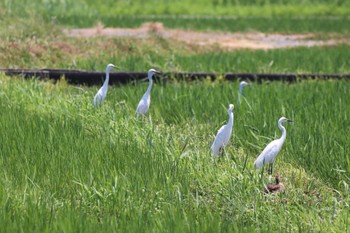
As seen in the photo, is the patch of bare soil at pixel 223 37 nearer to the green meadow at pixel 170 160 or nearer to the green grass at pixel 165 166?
Result: the green meadow at pixel 170 160

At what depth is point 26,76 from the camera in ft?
37.6

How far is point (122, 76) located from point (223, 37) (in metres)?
12.3

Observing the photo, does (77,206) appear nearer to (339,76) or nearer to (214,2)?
(339,76)

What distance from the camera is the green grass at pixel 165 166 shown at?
16.8ft

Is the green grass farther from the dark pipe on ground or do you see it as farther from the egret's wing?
the dark pipe on ground

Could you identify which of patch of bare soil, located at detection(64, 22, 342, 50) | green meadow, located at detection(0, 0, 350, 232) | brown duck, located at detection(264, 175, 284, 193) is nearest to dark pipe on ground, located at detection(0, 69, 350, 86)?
green meadow, located at detection(0, 0, 350, 232)

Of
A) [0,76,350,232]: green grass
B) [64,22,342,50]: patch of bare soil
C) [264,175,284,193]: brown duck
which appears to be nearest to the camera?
[0,76,350,232]: green grass

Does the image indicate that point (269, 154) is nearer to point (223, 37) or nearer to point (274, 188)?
point (274, 188)

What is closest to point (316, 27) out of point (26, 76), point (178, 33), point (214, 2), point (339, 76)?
point (178, 33)

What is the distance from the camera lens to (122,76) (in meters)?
12.0

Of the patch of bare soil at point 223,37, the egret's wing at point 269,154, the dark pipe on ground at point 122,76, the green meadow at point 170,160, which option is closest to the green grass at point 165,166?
the green meadow at point 170,160

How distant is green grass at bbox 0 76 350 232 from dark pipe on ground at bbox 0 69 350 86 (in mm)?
1963

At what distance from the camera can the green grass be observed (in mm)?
5117

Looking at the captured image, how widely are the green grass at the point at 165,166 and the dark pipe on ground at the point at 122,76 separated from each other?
196cm
